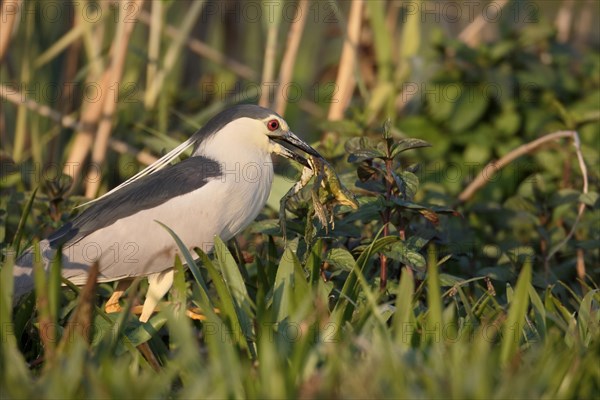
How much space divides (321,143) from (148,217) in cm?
97

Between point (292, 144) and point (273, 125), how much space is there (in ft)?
0.38

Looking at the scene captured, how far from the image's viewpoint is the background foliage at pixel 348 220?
2.55 meters

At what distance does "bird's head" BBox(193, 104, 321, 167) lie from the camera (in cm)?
407

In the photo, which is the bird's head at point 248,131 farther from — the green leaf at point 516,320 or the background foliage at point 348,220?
the green leaf at point 516,320

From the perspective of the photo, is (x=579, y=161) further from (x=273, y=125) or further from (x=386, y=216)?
(x=273, y=125)

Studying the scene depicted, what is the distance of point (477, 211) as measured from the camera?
4809mm

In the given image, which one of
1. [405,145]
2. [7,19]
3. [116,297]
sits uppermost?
[7,19]

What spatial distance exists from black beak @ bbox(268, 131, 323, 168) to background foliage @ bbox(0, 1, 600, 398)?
0.61 ft

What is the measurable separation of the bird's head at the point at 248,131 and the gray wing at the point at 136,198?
0.57 ft

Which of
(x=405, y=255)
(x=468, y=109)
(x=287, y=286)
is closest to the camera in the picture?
(x=287, y=286)

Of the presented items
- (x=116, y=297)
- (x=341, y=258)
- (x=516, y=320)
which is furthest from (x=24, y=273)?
(x=516, y=320)

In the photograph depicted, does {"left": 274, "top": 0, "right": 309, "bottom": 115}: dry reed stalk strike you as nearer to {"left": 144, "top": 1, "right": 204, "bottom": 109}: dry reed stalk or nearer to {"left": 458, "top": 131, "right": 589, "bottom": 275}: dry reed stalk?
{"left": 144, "top": 1, "right": 204, "bottom": 109}: dry reed stalk

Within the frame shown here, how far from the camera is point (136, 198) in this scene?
12.6 feet

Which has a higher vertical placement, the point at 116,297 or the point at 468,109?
the point at 468,109
